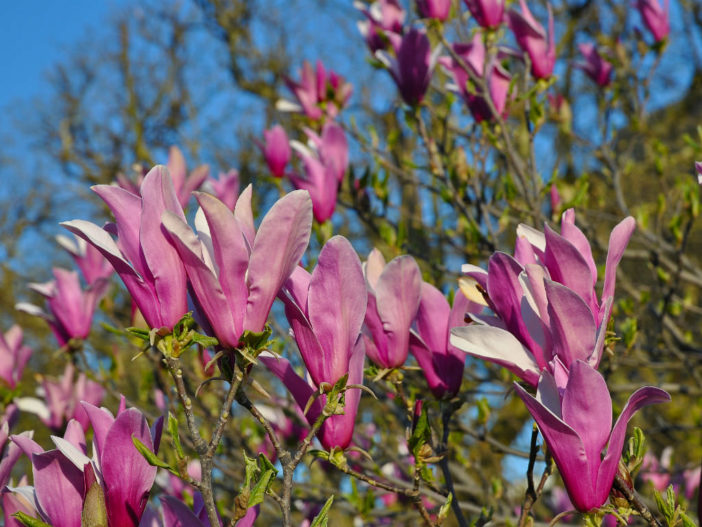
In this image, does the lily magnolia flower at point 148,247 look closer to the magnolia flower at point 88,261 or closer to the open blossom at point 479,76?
the open blossom at point 479,76

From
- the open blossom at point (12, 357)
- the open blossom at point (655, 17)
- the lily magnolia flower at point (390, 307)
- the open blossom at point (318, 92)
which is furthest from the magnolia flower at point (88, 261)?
the open blossom at point (655, 17)

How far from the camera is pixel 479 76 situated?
220 centimetres

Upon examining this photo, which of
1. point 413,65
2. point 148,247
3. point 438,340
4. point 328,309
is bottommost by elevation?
point 438,340

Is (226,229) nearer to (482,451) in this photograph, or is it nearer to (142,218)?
(142,218)

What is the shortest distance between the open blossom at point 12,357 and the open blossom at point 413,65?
4.88ft

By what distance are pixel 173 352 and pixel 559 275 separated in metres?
0.58

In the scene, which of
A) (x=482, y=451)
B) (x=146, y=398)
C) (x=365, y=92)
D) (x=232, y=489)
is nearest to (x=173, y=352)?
(x=232, y=489)

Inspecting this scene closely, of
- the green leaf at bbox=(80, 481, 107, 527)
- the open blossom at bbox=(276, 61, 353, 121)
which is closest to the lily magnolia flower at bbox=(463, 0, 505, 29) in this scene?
the open blossom at bbox=(276, 61, 353, 121)

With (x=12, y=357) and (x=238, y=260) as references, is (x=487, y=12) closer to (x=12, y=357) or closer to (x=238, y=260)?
(x=238, y=260)

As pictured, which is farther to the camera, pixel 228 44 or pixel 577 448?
pixel 228 44

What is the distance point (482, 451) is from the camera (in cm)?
460

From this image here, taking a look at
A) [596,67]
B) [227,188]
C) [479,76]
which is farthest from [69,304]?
[596,67]

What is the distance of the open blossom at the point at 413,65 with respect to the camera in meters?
2.28

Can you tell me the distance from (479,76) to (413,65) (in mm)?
231
